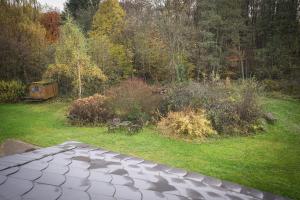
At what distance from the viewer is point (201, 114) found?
11.9 metres

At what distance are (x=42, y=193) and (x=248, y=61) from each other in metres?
24.7

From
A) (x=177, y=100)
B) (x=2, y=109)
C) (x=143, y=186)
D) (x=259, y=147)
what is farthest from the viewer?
(x=2, y=109)

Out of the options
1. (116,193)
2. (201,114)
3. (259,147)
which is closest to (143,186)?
(116,193)

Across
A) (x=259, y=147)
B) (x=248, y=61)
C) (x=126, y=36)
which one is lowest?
(x=259, y=147)

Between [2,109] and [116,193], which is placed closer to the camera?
[116,193]

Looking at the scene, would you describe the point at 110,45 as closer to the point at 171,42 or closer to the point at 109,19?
the point at 109,19

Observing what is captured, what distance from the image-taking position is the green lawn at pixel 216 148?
7.76 m

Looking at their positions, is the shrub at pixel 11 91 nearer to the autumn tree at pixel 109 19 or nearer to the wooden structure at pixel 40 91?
the wooden structure at pixel 40 91

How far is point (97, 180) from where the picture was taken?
2262 millimetres

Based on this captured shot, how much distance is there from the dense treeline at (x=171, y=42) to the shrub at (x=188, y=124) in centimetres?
820

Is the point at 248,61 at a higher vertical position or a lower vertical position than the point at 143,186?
higher

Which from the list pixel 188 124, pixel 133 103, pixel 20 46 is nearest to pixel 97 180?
pixel 188 124

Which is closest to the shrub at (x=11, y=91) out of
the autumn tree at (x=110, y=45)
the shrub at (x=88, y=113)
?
the autumn tree at (x=110, y=45)

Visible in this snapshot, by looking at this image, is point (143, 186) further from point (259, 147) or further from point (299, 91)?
point (299, 91)
